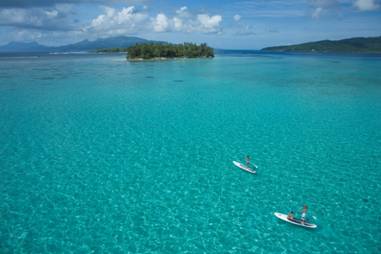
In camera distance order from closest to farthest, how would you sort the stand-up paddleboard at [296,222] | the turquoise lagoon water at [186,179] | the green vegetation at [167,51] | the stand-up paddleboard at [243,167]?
1. the turquoise lagoon water at [186,179]
2. the stand-up paddleboard at [296,222]
3. the stand-up paddleboard at [243,167]
4. the green vegetation at [167,51]

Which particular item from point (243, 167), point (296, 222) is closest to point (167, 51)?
point (243, 167)

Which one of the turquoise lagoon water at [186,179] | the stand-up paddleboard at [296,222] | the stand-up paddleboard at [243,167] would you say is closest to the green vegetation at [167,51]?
the turquoise lagoon water at [186,179]

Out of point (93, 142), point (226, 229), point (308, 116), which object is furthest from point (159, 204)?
point (308, 116)

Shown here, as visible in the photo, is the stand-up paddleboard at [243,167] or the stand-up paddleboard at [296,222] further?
the stand-up paddleboard at [243,167]

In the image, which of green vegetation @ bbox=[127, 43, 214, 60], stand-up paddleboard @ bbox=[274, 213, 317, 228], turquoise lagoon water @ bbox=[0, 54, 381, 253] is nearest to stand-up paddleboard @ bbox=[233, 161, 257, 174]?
turquoise lagoon water @ bbox=[0, 54, 381, 253]

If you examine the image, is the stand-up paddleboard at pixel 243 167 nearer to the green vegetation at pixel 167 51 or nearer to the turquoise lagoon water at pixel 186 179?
the turquoise lagoon water at pixel 186 179

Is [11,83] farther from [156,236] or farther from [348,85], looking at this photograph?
[348,85]

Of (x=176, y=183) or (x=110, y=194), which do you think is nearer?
(x=110, y=194)

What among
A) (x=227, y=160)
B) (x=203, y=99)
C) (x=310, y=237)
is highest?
(x=203, y=99)
